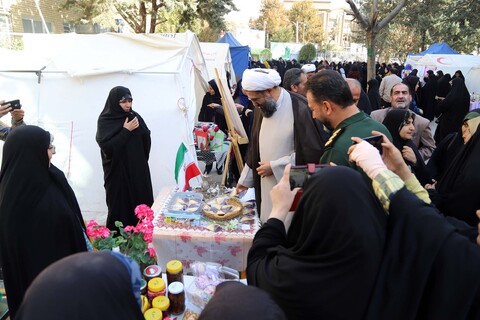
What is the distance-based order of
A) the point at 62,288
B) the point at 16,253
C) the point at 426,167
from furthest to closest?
the point at 426,167 → the point at 16,253 → the point at 62,288

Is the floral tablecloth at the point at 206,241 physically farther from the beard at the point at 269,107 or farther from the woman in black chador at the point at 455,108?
the woman in black chador at the point at 455,108

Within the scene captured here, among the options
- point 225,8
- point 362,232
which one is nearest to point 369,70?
point 225,8

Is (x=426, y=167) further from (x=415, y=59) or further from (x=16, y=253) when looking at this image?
(x=415, y=59)

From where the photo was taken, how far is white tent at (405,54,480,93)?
13.6 metres

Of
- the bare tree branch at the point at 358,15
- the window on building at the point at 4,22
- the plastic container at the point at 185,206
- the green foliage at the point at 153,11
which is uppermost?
the green foliage at the point at 153,11

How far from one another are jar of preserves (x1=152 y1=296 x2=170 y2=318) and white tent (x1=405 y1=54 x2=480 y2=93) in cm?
1574

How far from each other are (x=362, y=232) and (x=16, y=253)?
7.67 feet

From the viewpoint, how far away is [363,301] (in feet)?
3.71

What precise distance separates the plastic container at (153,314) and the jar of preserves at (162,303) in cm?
3

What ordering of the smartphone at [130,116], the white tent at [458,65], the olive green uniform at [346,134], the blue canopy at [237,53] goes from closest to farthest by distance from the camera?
1. the olive green uniform at [346,134]
2. the smartphone at [130,116]
3. the white tent at [458,65]
4. the blue canopy at [237,53]

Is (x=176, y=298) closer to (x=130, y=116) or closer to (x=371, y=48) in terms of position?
(x=130, y=116)

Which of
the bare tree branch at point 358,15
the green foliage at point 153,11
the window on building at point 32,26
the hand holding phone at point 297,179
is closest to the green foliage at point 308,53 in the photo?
the green foliage at point 153,11

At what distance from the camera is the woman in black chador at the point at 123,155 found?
12.2 feet

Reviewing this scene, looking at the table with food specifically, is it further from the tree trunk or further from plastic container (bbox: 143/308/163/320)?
the tree trunk
